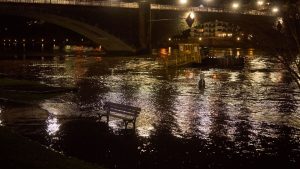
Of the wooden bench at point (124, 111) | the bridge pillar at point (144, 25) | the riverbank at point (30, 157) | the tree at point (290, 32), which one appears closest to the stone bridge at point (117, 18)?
the bridge pillar at point (144, 25)

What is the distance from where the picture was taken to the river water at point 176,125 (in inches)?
580

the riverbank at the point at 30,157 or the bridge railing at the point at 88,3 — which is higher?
the bridge railing at the point at 88,3

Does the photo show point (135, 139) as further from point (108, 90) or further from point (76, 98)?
point (108, 90)

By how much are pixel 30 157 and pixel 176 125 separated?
7390mm

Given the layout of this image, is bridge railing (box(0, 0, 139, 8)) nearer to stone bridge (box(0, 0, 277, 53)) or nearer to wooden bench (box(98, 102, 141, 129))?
stone bridge (box(0, 0, 277, 53))

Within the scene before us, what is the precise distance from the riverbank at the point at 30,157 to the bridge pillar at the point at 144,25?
59.5 metres

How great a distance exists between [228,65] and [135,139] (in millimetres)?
36813

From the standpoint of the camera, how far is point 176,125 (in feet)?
64.2

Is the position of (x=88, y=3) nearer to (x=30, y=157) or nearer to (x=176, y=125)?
(x=176, y=125)

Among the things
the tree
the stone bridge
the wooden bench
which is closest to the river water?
the wooden bench

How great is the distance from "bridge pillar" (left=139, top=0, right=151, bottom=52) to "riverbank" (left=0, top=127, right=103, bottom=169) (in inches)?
2344

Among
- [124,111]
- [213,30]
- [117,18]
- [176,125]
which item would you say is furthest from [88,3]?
[213,30]

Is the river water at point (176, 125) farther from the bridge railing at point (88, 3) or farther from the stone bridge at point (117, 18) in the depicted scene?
the stone bridge at point (117, 18)

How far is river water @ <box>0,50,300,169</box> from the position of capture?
48.4 ft
